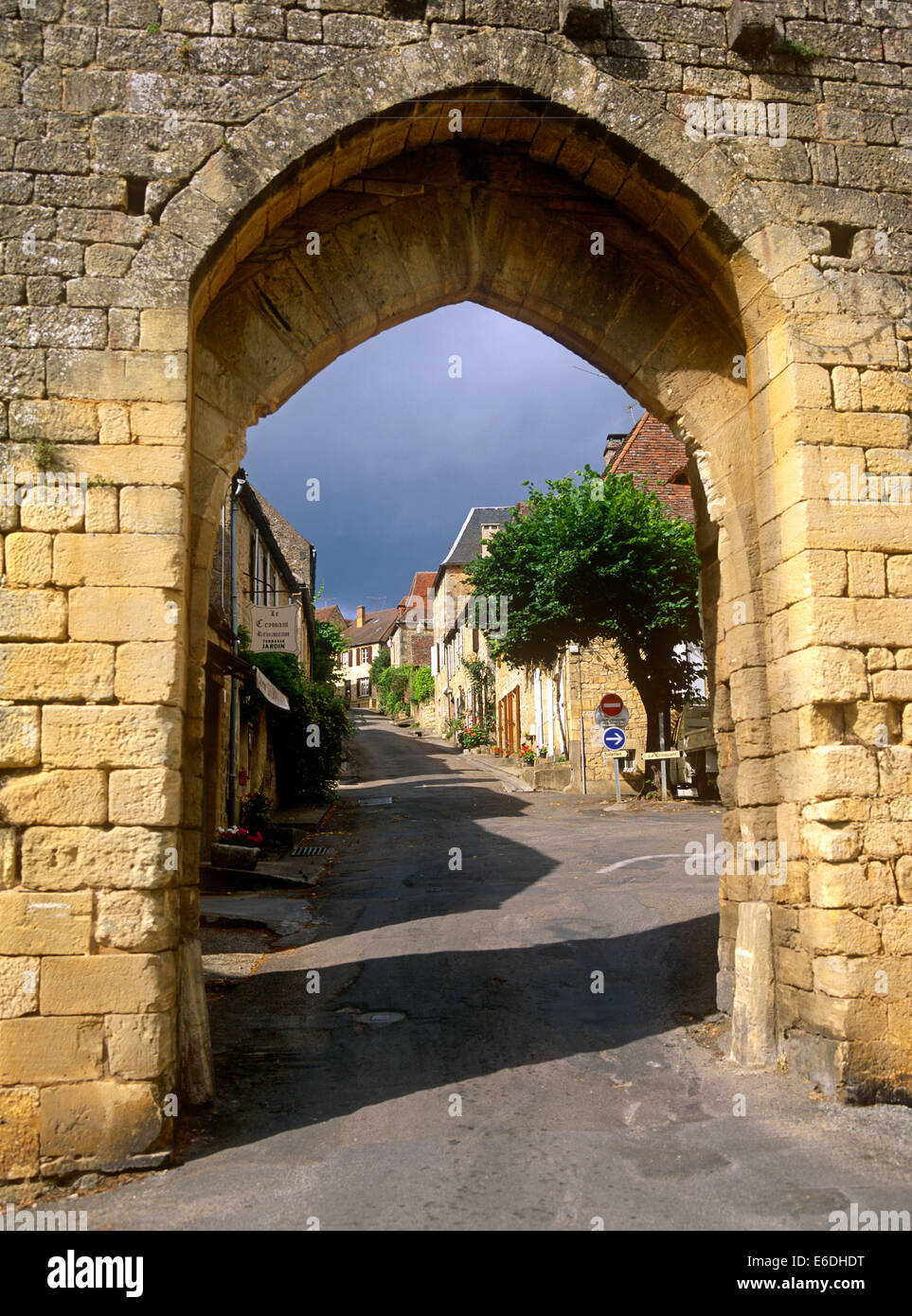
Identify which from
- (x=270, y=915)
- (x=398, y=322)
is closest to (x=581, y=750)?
(x=270, y=915)

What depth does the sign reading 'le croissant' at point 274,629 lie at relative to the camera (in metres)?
14.4

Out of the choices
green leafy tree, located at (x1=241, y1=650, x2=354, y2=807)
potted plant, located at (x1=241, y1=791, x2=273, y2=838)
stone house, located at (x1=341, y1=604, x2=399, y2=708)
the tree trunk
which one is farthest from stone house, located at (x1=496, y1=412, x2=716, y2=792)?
stone house, located at (x1=341, y1=604, x2=399, y2=708)

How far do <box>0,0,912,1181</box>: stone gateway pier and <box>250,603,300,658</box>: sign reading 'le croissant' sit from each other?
9.40m

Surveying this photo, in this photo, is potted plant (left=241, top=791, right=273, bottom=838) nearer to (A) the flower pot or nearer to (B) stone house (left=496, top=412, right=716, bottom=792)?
(A) the flower pot

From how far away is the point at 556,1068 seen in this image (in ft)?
16.0

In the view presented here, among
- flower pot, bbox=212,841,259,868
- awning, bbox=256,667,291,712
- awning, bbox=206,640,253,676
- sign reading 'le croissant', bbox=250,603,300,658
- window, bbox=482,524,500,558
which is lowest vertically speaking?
flower pot, bbox=212,841,259,868

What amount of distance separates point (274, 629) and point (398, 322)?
372 inches

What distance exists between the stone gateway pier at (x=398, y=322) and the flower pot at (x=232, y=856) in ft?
21.2

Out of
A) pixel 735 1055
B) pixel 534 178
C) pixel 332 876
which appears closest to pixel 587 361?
pixel 534 178

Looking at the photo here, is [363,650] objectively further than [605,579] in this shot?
Yes

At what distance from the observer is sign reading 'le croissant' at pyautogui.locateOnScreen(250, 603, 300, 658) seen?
14.4 metres

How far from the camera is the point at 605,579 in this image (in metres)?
17.5

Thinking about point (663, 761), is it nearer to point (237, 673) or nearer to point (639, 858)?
point (639, 858)

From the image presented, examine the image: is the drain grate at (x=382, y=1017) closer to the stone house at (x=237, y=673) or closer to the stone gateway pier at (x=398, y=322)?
the stone gateway pier at (x=398, y=322)
